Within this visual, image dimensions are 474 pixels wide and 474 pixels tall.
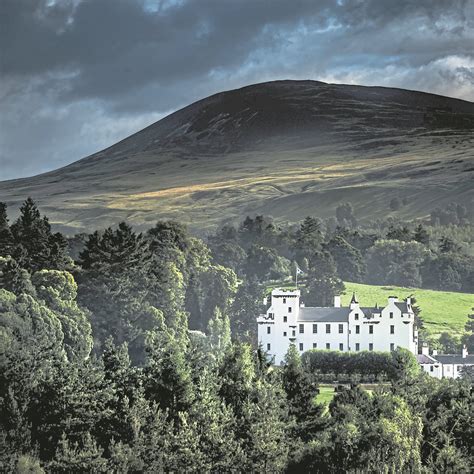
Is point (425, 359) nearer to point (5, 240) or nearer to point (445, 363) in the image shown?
point (445, 363)

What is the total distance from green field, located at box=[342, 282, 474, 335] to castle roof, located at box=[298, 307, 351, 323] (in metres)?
11.3

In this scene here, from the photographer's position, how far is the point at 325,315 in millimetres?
145750

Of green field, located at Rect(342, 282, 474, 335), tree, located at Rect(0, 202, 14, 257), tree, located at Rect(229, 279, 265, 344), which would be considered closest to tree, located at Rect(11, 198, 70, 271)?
tree, located at Rect(0, 202, 14, 257)

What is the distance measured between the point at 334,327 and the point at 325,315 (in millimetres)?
2298

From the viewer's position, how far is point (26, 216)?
13238 centimetres

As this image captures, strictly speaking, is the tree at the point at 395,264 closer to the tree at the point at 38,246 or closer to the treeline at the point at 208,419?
the tree at the point at 38,246

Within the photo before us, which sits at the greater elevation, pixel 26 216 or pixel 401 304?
pixel 26 216

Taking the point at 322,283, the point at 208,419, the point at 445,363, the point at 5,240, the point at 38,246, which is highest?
the point at 5,240

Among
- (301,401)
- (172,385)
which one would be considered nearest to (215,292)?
(301,401)

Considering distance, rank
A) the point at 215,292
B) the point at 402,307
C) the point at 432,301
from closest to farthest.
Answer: the point at 402,307, the point at 215,292, the point at 432,301

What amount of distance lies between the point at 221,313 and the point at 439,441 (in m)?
83.1

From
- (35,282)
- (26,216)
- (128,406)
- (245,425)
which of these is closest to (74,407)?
(128,406)

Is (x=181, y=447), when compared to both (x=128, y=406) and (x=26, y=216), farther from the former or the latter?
(x=26, y=216)

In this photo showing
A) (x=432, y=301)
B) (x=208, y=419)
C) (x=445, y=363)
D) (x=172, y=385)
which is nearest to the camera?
(x=208, y=419)
